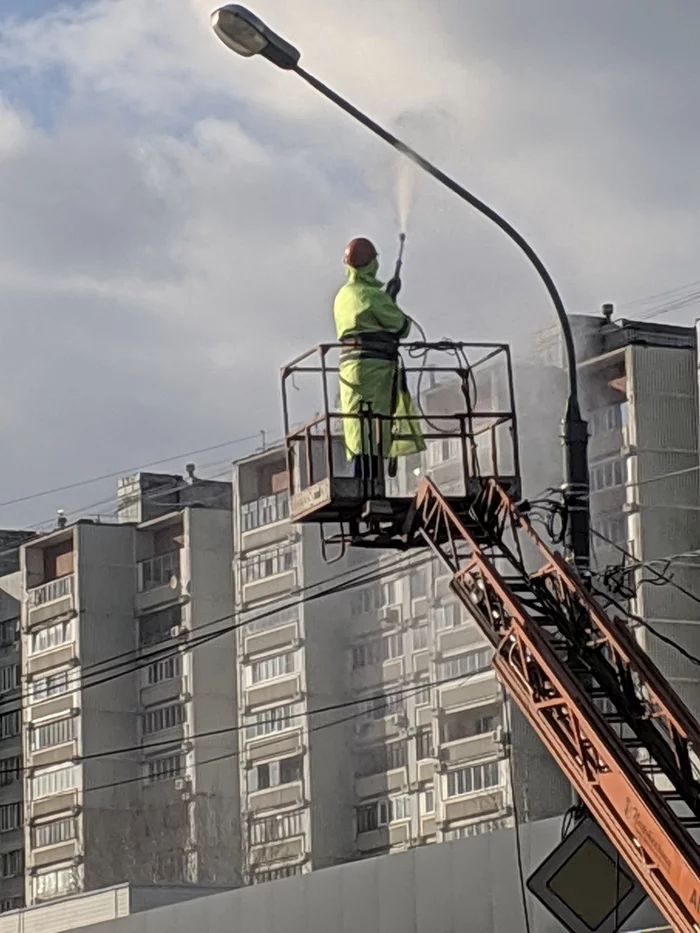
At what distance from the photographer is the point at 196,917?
27.2 meters

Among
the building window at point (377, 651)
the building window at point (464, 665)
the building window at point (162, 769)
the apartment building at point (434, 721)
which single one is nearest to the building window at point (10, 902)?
the building window at point (162, 769)

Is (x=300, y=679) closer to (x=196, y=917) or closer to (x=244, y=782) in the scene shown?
(x=244, y=782)

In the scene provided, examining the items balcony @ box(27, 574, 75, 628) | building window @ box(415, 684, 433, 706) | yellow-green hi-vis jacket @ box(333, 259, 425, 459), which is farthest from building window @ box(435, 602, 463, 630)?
yellow-green hi-vis jacket @ box(333, 259, 425, 459)

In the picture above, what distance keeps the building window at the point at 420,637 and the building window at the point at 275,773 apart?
672 centimetres

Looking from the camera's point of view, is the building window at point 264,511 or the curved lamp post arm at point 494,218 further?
the building window at point 264,511

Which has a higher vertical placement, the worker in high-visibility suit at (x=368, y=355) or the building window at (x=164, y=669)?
the building window at (x=164, y=669)

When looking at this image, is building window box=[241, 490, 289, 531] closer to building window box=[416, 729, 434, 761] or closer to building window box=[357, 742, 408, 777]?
building window box=[357, 742, 408, 777]

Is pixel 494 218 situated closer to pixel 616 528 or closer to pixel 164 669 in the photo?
pixel 616 528

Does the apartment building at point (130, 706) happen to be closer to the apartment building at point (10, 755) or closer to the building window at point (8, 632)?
the apartment building at point (10, 755)

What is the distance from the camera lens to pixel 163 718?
83812 millimetres

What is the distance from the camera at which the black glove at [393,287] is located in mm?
17172

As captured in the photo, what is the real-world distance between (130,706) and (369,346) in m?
70.1

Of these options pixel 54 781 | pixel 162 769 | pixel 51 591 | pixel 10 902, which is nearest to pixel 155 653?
pixel 162 769

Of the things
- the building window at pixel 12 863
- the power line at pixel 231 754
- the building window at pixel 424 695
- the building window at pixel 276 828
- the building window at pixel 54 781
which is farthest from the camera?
the building window at pixel 12 863
